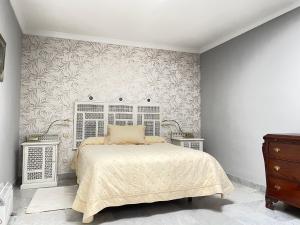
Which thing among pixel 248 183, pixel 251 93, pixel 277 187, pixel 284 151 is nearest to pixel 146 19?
pixel 251 93

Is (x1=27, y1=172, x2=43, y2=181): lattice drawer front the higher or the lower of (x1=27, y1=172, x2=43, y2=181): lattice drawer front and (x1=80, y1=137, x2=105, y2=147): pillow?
the lower

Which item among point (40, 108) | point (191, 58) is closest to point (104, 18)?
point (40, 108)

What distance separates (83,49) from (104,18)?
1.00 metres

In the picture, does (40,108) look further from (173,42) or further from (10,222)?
(173,42)

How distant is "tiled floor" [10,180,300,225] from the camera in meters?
2.47

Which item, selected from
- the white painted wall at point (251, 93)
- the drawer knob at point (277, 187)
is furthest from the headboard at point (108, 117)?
the drawer knob at point (277, 187)

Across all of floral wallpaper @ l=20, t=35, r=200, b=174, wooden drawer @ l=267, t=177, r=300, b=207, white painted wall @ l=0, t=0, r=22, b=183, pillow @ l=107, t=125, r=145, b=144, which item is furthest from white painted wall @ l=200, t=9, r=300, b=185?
white painted wall @ l=0, t=0, r=22, b=183

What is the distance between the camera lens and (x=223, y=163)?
4.48m

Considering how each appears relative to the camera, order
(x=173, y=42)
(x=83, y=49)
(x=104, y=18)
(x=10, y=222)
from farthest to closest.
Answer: (x=173, y=42) < (x=83, y=49) < (x=104, y=18) < (x=10, y=222)

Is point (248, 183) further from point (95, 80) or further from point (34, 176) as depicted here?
point (34, 176)

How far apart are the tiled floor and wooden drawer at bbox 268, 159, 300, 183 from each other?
43cm

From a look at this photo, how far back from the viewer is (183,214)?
268 centimetres

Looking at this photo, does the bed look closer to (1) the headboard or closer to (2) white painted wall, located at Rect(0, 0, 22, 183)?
(2) white painted wall, located at Rect(0, 0, 22, 183)

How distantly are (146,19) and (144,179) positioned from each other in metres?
2.39
